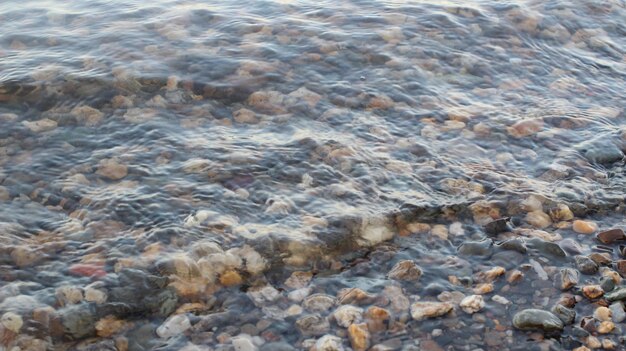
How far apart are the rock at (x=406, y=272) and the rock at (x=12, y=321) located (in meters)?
2.13

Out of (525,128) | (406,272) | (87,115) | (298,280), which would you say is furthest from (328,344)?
(87,115)

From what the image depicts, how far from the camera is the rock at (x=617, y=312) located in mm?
3541

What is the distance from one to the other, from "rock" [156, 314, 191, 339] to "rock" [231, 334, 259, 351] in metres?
0.29

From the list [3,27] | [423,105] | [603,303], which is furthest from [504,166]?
[3,27]

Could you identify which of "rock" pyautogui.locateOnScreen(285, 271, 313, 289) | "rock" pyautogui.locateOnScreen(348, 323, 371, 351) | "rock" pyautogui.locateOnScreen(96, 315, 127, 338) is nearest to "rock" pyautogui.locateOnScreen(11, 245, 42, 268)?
"rock" pyautogui.locateOnScreen(96, 315, 127, 338)

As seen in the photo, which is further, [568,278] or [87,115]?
[87,115]

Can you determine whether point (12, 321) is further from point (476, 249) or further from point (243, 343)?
point (476, 249)

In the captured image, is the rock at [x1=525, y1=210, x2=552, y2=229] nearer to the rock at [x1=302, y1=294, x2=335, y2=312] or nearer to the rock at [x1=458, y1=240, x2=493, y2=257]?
the rock at [x1=458, y1=240, x2=493, y2=257]

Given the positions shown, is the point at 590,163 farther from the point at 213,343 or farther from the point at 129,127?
the point at 129,127

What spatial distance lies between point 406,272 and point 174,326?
1433mm

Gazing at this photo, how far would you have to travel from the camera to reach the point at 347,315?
3553 millimetres

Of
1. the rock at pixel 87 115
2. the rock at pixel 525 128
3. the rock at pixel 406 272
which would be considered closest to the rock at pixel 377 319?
the rock at pixel 406 272

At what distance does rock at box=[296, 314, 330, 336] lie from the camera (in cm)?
348

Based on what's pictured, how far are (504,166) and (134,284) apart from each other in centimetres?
304
